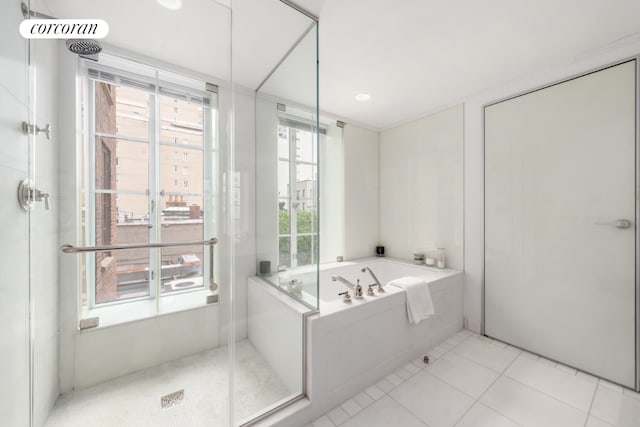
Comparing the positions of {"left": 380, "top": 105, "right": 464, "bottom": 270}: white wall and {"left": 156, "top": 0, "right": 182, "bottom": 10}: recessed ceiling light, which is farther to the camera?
{"left": 380, "top": 105, "right": 464, "bottom": 270}: white wall

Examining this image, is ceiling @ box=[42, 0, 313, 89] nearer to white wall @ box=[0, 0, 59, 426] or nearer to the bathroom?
the bathroom

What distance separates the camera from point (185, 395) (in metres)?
1.39

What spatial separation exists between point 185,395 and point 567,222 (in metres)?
2.96

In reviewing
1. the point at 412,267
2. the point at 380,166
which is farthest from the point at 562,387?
the point at 380,166

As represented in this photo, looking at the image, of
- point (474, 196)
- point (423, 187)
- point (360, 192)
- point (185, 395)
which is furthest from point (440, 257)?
point (185, 395)

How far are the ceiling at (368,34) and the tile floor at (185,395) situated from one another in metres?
1.90

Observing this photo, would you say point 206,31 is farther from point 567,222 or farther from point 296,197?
point 567,222

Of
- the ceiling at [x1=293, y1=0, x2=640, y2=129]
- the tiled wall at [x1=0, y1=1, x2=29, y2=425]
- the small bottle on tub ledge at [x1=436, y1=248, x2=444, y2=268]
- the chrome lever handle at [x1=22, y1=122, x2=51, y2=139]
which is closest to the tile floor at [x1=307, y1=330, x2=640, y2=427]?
the small bottle on tub ledge at [x1=436, y1=248, x2=444, y2=268]

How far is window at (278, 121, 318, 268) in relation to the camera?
1.71m

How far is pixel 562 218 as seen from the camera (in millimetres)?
1871

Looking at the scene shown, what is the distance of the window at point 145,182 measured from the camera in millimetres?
1388

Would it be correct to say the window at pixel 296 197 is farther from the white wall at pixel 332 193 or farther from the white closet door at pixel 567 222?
the white closet door at pixel 567 222

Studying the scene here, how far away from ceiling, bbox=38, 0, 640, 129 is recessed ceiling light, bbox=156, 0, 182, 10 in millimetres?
24

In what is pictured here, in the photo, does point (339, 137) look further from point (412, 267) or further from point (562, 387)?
point (562, 387)
